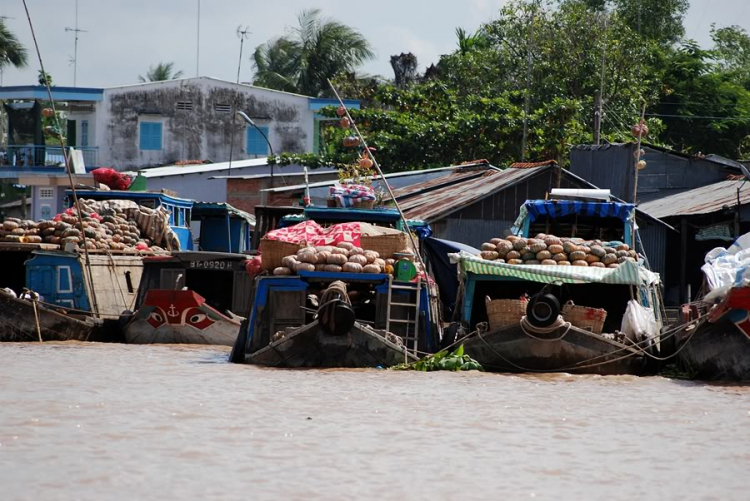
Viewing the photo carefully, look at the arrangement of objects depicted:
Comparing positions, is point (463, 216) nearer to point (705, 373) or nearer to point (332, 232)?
point (332, 232)

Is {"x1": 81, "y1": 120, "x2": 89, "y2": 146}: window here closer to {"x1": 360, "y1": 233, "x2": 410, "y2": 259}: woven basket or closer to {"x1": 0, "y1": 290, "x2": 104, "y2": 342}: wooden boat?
{"x1": 0, "y1": 290, "x2": 104, "y2": 342}: wooden boat

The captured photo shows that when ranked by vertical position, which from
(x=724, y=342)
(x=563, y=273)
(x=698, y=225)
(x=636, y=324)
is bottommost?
(x=724, y=342)

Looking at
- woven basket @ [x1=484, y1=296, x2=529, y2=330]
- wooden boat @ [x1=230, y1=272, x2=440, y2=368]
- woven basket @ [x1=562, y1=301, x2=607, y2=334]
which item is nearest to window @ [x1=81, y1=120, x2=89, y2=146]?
wooden boat @ [x1=230, y1=272, x2=440, y2=368]

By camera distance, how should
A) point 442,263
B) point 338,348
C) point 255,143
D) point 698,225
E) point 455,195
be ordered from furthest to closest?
1. point 255,143
2. point 455,195
3. point 698,225
4. point 442,263
5. point 338,348

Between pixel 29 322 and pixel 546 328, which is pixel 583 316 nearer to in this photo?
pixel 546 328

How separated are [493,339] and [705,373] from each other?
2.58 metres

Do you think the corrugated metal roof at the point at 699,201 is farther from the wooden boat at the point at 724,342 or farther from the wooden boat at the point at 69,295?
the wooden boat at the point at 69,295

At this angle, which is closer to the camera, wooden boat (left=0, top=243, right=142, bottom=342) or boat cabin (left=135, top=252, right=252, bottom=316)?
wooden boat (left=0, top=243, right=142, bottom=342)

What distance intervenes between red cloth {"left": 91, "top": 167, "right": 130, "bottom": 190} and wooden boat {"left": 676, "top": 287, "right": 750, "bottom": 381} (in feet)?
43.3

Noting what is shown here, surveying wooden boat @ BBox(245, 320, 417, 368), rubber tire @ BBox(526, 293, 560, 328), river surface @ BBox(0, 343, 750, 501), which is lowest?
river surface @ BBox(0, 343, 750, 501)

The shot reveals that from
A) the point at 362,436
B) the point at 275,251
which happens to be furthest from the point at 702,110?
the point at 362,436

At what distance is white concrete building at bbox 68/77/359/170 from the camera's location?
38.8 m

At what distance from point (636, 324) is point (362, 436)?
567cm

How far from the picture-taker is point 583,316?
1401cm
